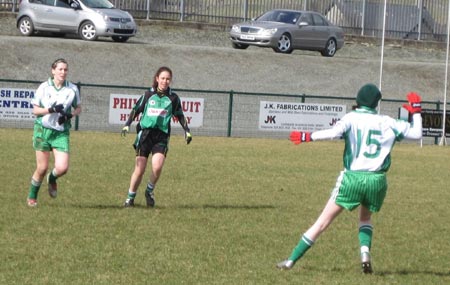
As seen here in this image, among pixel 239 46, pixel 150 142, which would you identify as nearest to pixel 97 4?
pixel 239 46

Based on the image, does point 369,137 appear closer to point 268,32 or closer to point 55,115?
point 55,115

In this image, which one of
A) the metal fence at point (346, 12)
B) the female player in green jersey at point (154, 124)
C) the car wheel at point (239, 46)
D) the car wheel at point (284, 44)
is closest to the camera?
the female player in green jersey at point (154, 124)

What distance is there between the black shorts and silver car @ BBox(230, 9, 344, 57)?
26773 millimetres

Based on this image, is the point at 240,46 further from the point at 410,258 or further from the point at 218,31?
→ the point at 410,258

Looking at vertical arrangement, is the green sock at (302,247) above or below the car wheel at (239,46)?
below

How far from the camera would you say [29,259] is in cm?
1055

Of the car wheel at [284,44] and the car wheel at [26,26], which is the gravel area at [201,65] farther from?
the car wheel at [26,26]

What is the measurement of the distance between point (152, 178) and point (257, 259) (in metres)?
3.90

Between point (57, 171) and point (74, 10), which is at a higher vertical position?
point (74, 10)

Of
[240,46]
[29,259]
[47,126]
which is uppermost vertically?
[240,46]

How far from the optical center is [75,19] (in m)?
39.7

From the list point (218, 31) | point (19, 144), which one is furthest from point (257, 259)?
point (218, 31)

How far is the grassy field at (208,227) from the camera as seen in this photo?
1022 centimetres

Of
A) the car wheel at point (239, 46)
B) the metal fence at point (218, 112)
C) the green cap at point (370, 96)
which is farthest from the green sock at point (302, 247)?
the car wheel at point (239, 46)
